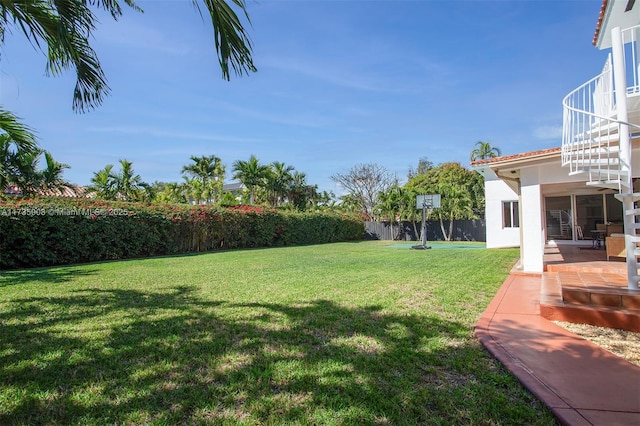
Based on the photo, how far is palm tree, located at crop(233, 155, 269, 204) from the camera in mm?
32344

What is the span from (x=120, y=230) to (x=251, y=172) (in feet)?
64.1

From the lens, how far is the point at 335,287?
7.04m

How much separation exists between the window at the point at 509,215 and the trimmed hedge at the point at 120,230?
1276cm

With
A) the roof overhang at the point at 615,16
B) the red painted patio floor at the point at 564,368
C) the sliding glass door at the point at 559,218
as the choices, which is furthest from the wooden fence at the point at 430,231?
the red painted patio floor at the point at 564,368

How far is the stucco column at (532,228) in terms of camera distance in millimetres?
8312

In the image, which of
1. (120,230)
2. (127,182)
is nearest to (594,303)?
(120,230)

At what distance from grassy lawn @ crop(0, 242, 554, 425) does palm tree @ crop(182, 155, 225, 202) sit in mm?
27831

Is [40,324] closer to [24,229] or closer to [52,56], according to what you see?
[52,56]

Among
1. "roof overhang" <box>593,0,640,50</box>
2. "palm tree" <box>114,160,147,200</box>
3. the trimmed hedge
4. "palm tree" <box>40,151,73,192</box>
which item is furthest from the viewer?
A: "palm tree" <box>114,160,147,200</box>

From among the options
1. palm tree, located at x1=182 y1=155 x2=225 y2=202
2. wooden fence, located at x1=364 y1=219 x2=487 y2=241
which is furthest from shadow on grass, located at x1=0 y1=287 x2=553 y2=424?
palm tree, located at x1=182 y1=155 x2=225 y2=202

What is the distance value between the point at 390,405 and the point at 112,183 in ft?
90.4

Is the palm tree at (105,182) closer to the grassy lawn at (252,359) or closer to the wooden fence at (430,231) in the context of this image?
the grassy lawn at (252,359)

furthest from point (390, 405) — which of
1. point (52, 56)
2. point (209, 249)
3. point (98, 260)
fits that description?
point (209, 249)

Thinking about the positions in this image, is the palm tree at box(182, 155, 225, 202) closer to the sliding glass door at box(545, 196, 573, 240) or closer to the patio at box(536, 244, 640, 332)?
the sliding glass door at box(545, 196, 573, 240)
